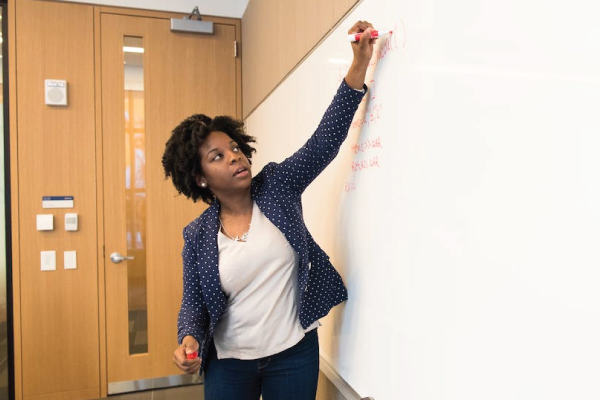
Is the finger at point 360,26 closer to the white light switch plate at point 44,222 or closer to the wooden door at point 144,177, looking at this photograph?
the wooden door at point 144,177

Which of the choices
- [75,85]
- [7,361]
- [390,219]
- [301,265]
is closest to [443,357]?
[390,219]

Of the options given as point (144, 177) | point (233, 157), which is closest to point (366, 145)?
point (233, 157)

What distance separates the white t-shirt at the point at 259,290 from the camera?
1218 millimetres

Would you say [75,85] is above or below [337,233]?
above

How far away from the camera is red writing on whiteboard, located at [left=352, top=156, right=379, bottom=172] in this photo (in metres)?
1.06

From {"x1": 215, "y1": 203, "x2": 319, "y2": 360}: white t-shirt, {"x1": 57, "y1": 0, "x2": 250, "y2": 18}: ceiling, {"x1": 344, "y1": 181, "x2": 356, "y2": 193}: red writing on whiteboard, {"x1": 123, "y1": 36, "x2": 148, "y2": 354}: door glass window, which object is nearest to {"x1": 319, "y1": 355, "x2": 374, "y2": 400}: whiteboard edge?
{"x1": 215, "y1": 203, "x2": 319, "y2": 360}: white t-shirt

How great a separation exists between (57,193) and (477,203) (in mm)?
2672

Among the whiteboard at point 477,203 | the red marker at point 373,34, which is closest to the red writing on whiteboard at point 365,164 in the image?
the whiteboard at point 477,203

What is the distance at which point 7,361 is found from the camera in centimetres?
269

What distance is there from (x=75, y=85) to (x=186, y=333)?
2.15 meters

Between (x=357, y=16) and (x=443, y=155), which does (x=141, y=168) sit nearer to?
(x=357, y=16)

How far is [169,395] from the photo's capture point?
2.82 meters

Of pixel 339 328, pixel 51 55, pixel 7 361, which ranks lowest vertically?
pixel 7 361

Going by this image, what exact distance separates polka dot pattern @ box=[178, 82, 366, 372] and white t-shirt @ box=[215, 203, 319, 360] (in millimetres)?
38
